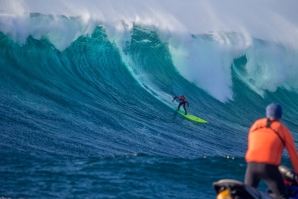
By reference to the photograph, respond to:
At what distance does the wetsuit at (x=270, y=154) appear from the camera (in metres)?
4.67

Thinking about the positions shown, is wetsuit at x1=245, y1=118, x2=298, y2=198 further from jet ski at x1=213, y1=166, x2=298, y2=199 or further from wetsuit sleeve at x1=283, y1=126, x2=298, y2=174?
jet ski at x1=213, y1=166, x2=298, y2=199

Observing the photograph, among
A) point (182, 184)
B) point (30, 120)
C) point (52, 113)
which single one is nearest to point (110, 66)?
point (52, 113)

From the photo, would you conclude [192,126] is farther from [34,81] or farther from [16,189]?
[16,189]

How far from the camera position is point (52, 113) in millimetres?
11305

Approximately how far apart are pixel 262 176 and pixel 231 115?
504 inches

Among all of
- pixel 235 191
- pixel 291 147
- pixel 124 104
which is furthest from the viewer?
pixel 124 104

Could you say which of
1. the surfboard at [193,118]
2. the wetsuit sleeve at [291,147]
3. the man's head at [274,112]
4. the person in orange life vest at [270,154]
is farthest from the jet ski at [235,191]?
the surfboard at [193,118]

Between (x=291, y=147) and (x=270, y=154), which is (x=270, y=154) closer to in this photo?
(x=270, y=154)

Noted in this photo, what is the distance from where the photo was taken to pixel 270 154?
4656 millimetres

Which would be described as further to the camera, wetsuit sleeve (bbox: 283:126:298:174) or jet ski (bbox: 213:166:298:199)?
wetsuit sleeve (bbox: 283:126:298:174)

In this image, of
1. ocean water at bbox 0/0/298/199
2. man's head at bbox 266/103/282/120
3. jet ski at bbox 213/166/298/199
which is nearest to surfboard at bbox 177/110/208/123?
ocean water at bbox 0/0/298/199

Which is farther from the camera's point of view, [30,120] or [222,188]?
[30,120]

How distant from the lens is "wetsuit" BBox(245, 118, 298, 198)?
4668 mm

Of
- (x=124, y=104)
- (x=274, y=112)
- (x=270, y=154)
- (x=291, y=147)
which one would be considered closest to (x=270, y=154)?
(x=270, y=154)
